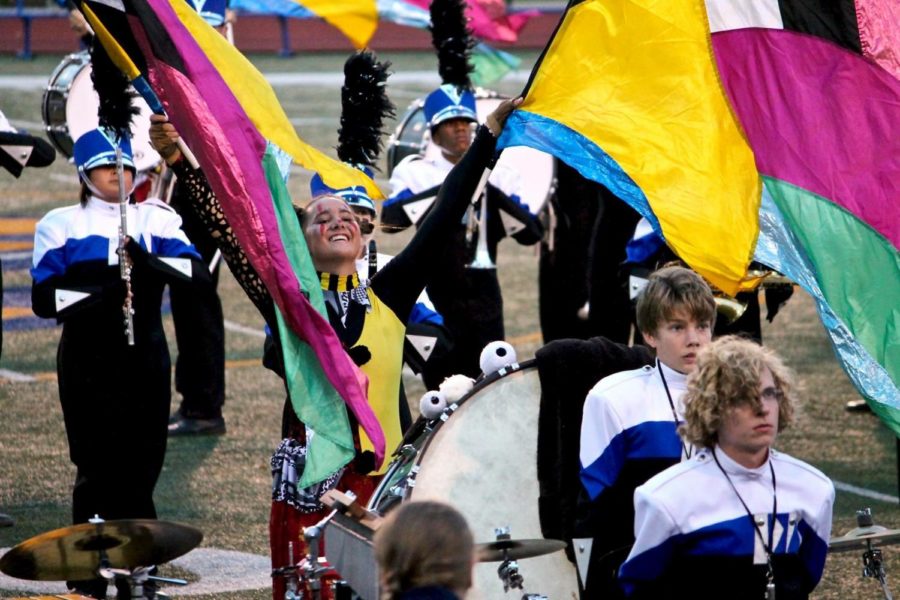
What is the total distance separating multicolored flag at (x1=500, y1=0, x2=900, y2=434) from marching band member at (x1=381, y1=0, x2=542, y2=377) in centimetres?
317

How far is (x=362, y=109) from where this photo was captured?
19.6 feet

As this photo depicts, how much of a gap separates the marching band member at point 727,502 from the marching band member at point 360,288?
1.43 metres

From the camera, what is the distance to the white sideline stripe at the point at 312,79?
23.0 meters

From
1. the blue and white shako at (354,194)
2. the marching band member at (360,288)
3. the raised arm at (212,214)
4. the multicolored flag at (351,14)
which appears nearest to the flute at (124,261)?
the blue and white shako at (354,194)

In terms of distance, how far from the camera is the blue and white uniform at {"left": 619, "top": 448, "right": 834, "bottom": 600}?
390cm

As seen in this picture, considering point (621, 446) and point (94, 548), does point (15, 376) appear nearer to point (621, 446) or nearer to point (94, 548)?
point (94, 548)

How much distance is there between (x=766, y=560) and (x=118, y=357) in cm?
358

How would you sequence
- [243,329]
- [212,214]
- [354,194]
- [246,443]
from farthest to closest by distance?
[243,329], [246,443], [354,194], [212,214]

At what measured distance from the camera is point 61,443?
350 inches

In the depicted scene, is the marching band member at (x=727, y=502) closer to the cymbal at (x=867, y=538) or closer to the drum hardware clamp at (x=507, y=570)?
the drum hardware clamp at (x=507, y=570)

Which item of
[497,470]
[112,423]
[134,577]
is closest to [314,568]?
[134,577]

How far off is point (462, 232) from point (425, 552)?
18.3ft

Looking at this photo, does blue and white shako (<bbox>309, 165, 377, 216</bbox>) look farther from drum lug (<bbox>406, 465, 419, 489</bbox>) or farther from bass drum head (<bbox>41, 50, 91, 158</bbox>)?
bass drum head (<bbox>41, 50, 91, 158</bbox>)

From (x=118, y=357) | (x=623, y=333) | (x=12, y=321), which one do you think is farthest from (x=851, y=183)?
(x=12, y=321)
